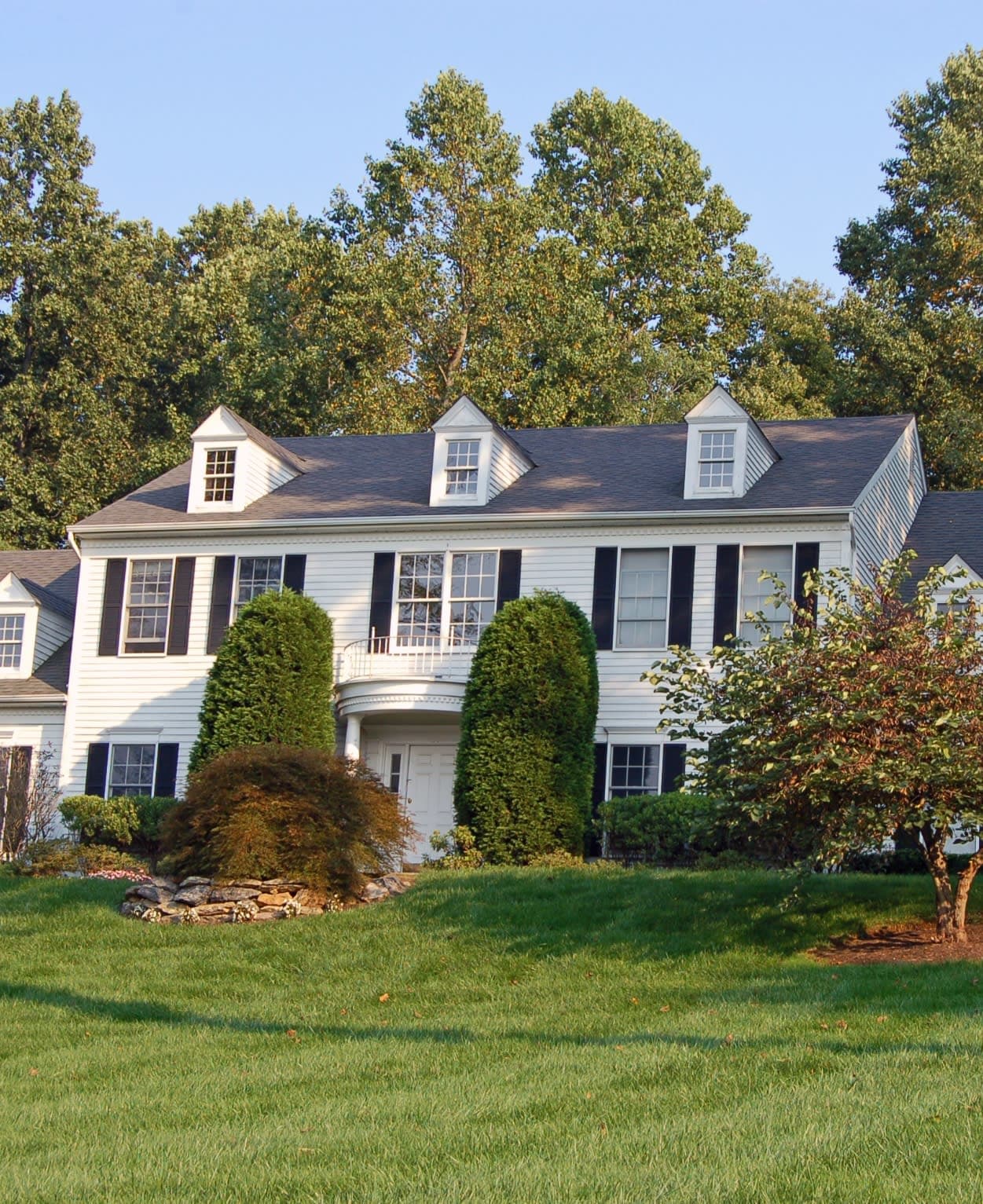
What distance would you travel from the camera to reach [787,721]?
48.8 feet

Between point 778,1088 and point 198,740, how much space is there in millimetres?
15283

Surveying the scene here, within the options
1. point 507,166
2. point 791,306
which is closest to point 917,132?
point 791,306

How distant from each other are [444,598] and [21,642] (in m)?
8.06

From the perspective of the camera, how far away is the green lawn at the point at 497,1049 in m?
7.93

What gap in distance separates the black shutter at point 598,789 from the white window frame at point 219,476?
25.7 feet

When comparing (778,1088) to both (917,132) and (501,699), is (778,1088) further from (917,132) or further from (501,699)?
(917,132)

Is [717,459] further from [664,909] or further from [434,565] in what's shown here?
[664,909]

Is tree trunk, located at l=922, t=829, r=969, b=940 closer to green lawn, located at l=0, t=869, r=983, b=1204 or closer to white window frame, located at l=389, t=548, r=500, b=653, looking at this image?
green lawn, located at l=0, t=869, r=983, b=1204

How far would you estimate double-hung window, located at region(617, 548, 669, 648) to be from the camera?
2441 centimetres

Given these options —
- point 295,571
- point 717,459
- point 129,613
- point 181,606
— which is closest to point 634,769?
point 717,459

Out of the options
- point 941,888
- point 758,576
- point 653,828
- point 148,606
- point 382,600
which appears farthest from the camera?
point 148,606

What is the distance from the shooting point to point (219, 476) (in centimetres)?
2755

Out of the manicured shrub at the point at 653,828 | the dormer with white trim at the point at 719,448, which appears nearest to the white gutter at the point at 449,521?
the dormer with white trim at the point at 719,448

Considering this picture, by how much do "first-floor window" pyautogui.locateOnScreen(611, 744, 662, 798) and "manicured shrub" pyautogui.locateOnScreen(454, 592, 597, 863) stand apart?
3.87 feet
